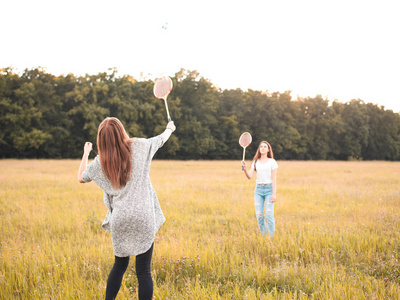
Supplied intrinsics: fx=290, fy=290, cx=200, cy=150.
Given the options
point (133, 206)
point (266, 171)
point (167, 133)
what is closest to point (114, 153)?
point (133, 206)

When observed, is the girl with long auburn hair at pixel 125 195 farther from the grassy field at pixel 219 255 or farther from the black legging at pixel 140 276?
the grassy field at pixel 219 255

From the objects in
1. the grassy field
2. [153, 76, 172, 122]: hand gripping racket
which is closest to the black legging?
the grassy field

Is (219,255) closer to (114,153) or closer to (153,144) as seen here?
(153,144)

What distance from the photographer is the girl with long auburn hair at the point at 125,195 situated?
9.95 feet

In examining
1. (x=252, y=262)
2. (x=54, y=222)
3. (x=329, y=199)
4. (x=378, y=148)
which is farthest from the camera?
(x=378, y=148)

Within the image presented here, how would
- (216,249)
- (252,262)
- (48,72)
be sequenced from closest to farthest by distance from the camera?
(252,262) → (216,249) → (48,72)

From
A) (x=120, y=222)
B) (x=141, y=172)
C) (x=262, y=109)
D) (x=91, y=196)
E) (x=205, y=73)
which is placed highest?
Answer: (x=205, y=73)

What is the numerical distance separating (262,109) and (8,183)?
5661 cm

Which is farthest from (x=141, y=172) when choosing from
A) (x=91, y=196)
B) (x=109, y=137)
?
(x=91, y=196)

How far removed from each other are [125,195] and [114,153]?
0.47 meters

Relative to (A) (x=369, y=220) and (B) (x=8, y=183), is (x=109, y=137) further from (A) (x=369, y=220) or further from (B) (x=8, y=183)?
(B) (x=8, y=183)

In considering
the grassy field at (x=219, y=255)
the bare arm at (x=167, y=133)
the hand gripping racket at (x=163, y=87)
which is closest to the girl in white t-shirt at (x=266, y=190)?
the grassy field at (x=219, y=255)

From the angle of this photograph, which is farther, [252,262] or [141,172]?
[252,262]

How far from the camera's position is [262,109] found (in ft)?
212
